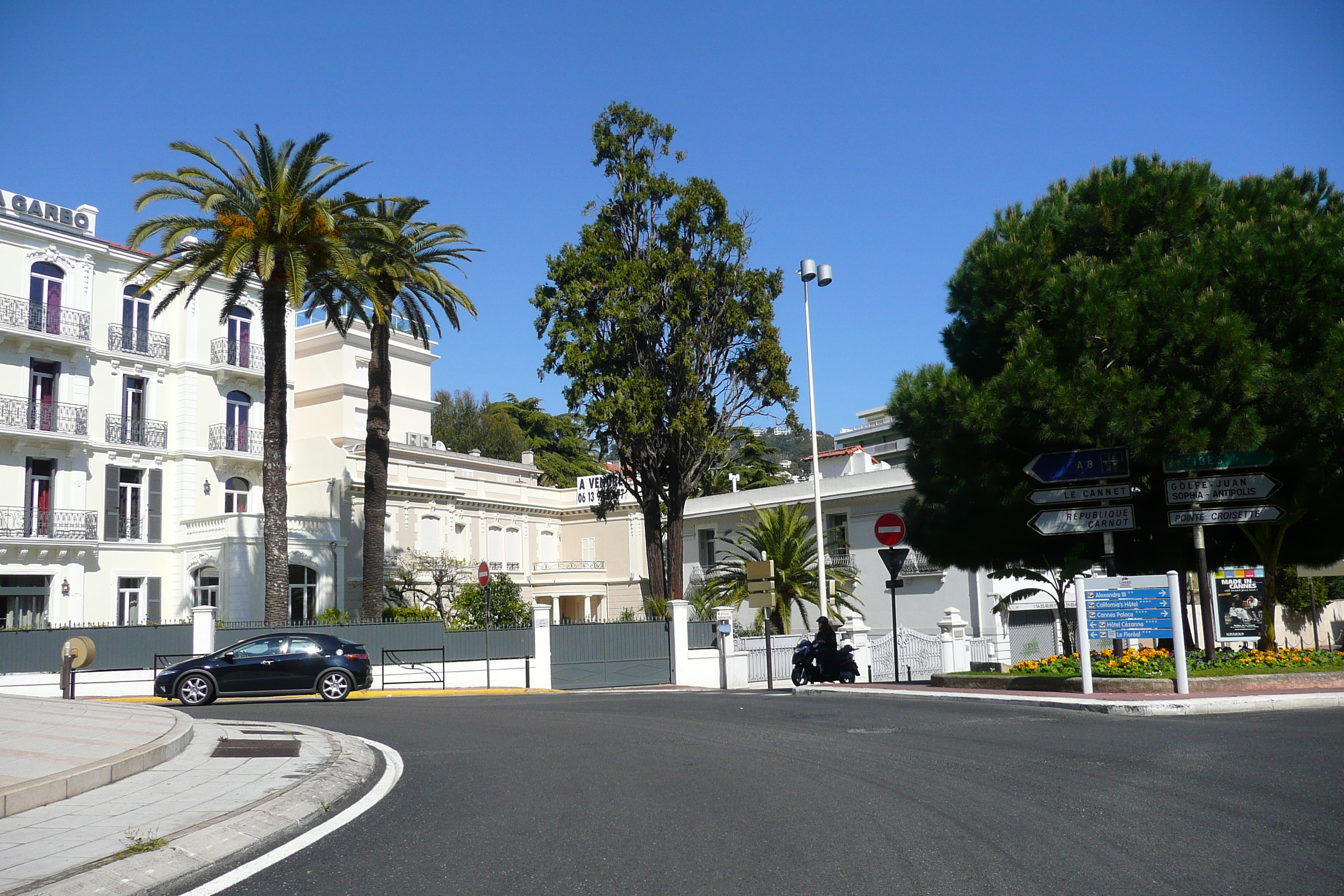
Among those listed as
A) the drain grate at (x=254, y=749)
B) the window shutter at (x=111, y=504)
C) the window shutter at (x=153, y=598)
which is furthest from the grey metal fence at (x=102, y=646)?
the drain grate at (x=254, y=749)

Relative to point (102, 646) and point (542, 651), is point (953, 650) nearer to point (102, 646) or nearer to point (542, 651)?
point (542, 651)

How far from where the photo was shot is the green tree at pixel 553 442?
6412cm

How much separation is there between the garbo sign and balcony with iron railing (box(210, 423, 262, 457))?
863 cm

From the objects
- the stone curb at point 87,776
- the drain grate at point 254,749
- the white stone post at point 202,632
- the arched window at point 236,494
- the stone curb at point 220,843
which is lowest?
the drain grate at point 254,749

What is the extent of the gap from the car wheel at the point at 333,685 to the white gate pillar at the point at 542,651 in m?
7.88

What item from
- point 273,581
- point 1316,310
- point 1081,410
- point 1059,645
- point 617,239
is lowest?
point 1059,645

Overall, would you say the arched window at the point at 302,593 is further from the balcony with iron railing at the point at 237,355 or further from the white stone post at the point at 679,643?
the white stone post at the point at 679,643

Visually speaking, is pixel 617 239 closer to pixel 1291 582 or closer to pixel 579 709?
pixel 579 709

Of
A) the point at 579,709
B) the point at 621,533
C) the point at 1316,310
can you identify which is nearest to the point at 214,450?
the point at 621,533

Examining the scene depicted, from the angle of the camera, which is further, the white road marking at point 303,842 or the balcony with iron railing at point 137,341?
the balcony with iron railing at point 137,341

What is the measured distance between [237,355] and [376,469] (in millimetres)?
13107

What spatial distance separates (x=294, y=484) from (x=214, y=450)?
18.2 ft

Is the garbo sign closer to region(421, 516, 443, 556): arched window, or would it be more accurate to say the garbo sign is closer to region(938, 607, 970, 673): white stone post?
region(421, 516, 443, 556): arched window

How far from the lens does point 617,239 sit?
35125mm
